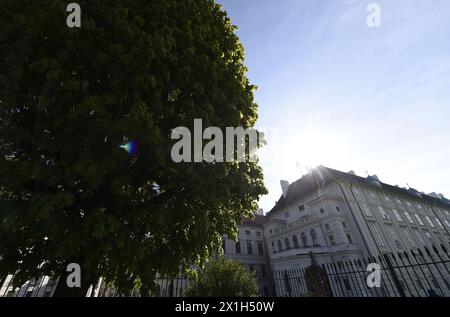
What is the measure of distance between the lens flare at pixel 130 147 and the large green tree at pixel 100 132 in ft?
0.45

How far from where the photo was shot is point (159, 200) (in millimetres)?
6648

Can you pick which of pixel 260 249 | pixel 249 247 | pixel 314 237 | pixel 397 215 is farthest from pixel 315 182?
pixel 249 247

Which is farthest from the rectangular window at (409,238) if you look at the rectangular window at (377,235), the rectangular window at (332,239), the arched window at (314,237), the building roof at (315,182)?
the arched window at (314,237)

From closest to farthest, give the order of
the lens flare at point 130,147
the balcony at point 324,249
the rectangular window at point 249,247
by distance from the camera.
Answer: the lens flare at point 130,147, the balcony at point 324,249, the rectangular window at point 249,247

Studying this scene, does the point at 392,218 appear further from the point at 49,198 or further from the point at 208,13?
the point at 49,198

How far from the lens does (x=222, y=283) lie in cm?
1236

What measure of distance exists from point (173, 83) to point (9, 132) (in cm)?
385

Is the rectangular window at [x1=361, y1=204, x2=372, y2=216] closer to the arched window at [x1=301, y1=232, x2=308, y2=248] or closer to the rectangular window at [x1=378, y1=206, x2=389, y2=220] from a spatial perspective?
the rectangular window at [x1=378, y1=206, x2=389, y2=220]

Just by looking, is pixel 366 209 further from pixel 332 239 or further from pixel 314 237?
pixel 314 237

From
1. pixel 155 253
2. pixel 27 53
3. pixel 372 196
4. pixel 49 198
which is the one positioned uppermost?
pixel 372 196

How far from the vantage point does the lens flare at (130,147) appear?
208 inches

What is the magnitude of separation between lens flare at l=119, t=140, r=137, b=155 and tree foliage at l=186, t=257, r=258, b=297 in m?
9.02

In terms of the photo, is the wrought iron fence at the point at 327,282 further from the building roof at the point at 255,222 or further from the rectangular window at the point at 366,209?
the rectangular window at the point at 366,209

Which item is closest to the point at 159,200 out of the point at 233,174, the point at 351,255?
the point at 233,174
